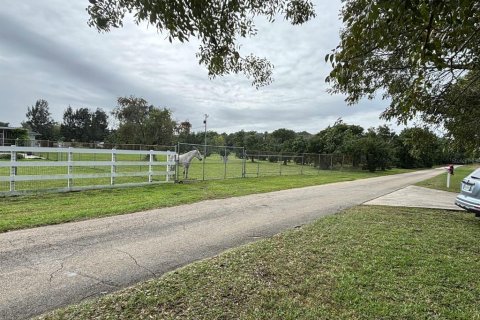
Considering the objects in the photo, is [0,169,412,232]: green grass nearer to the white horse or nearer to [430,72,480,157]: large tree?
the white horse

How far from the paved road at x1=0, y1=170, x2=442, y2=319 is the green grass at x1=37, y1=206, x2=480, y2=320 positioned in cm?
47

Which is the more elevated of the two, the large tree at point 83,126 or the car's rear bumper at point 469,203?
the large tree at point 83,126

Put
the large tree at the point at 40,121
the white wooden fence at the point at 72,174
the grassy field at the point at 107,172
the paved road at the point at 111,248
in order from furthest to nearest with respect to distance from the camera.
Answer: the large tree at the point at 40,121 < the grassy field at the point at 107,172 < the white wooden fence at the point at 72,174 < the paved road at the point at 111,248

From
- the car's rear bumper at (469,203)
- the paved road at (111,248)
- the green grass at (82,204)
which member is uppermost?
the car's rear bumper at (469,203)

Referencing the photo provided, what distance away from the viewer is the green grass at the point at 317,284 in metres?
3.32

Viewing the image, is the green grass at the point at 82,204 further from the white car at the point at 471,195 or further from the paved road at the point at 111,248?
the white car at the point at 471,195

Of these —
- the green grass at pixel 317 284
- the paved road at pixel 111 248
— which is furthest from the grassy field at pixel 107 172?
the green grass at pixel 317 284

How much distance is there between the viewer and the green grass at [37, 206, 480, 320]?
3318 mm

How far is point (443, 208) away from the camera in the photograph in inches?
437

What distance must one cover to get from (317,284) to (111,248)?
3376mm

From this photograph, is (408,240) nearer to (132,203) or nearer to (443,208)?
(443,208)

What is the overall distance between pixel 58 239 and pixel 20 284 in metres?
2.02

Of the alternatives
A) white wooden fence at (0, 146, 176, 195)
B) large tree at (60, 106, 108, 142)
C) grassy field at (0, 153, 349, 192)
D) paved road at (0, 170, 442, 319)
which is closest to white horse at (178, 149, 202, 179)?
grassy field at (0, 153, 349, 192)

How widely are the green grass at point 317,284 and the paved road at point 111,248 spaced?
1.54 feet
